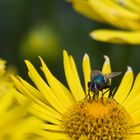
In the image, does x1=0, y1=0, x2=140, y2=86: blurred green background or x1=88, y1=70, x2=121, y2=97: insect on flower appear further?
x1=0, y1=0, x2=140, y2=86: blurred green background

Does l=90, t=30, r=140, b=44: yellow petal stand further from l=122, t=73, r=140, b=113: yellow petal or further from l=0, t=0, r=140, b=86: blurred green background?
l=0, t=0, r=140, b=86: blurred green background

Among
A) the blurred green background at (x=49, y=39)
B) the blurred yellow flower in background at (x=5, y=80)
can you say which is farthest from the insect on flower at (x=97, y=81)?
the blurred green background at (x=49, y=39)

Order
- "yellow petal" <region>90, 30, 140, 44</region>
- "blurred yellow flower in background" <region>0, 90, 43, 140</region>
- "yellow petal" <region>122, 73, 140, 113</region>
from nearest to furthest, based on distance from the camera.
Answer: "blurred yellow flower in background" <region>0, 90, 43, 140</region> < "yellow petal" <region>122, 73, 140, 113</region> < "yellow petal" <region>90, 30, 140, 44</region>

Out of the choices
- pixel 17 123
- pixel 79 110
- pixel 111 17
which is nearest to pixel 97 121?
pixel 79 110

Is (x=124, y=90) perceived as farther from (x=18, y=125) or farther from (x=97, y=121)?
(x=18, y=125)

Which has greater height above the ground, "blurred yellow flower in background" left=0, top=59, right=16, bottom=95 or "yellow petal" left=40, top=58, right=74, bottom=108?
"yellow petal" left=40, top=58, right=74, bottom=108

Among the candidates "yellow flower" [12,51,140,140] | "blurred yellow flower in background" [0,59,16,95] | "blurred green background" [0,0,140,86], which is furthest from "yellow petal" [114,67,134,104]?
"blurred green background" [0,0,140,86]

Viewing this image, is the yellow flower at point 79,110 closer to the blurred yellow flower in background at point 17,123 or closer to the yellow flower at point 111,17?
the yellow flower at point 111,17
